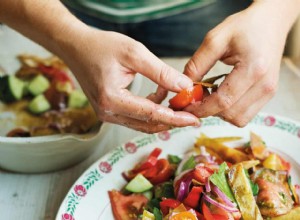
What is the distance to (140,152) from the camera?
4.03 feet

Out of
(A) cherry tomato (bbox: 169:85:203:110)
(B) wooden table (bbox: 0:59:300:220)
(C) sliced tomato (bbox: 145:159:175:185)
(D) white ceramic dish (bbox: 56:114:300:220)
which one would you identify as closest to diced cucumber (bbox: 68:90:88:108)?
(B) wooden table (bbox: 0:59:300:220)

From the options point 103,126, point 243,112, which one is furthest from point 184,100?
point 103,126

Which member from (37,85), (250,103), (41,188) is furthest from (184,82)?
(37,85)

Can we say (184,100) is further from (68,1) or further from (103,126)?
(68,1)

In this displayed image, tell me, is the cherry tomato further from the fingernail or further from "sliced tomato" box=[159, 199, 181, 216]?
"sliced tomato" box=[159, 199, 181, 216]

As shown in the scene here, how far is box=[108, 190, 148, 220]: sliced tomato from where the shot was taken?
107cm

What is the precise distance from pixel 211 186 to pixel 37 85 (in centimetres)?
64

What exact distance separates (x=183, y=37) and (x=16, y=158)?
0.80 meters

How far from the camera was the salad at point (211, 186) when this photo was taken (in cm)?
101

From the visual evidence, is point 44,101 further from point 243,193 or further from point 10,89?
point 243,193

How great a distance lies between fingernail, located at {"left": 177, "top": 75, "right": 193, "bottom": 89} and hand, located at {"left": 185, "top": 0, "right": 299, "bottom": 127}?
2.0 inches

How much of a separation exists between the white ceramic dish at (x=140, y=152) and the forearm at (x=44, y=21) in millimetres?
287

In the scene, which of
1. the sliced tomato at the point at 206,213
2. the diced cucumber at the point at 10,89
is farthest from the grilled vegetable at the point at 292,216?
the diced cucumber at the point at 10,89

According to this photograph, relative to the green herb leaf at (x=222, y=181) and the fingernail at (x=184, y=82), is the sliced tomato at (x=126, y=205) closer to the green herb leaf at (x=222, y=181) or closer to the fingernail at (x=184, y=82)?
the green herb leaf at (x=222, y=181)
